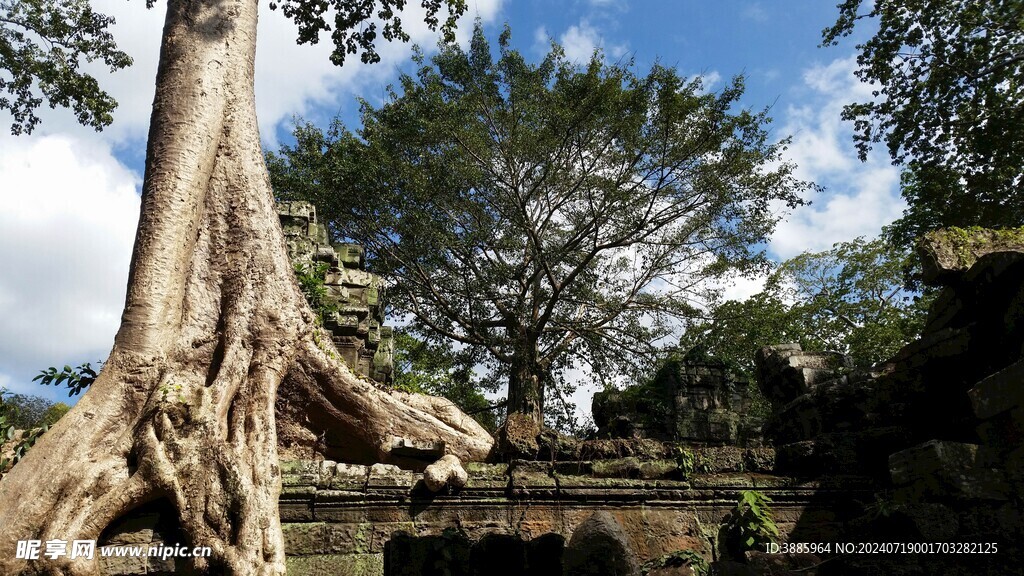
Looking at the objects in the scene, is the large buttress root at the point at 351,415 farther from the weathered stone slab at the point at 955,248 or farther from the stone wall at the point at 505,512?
the weathered stone slab at the point at 955,248

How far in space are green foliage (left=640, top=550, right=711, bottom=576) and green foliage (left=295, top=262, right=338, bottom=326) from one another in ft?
13.8

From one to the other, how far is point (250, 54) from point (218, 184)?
1409 mm

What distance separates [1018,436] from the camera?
363cm

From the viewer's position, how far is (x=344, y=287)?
8.02 m

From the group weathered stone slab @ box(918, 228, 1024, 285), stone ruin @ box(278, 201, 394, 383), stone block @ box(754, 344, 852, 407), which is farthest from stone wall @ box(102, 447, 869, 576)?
stone ruin @ box(278, 201, 394, 383)

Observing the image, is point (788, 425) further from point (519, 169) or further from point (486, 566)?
point (519, 169)

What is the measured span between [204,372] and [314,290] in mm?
2348

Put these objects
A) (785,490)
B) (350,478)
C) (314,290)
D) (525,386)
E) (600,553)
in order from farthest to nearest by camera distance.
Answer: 1. (525,386)
2. (314,290)
3. (785,490)
4. (350,478)
5. (600,553)

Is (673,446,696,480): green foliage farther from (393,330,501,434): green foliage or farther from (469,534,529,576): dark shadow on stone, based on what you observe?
(393,330,501,434): green foliage

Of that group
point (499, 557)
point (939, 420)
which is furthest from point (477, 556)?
point (939, 420)

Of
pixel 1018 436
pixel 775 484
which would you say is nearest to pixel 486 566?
pixel 775 484

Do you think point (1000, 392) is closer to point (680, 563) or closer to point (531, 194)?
point (680, 563)

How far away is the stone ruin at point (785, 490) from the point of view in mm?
3406

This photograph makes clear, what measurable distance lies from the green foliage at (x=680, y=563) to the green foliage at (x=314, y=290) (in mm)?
4210
